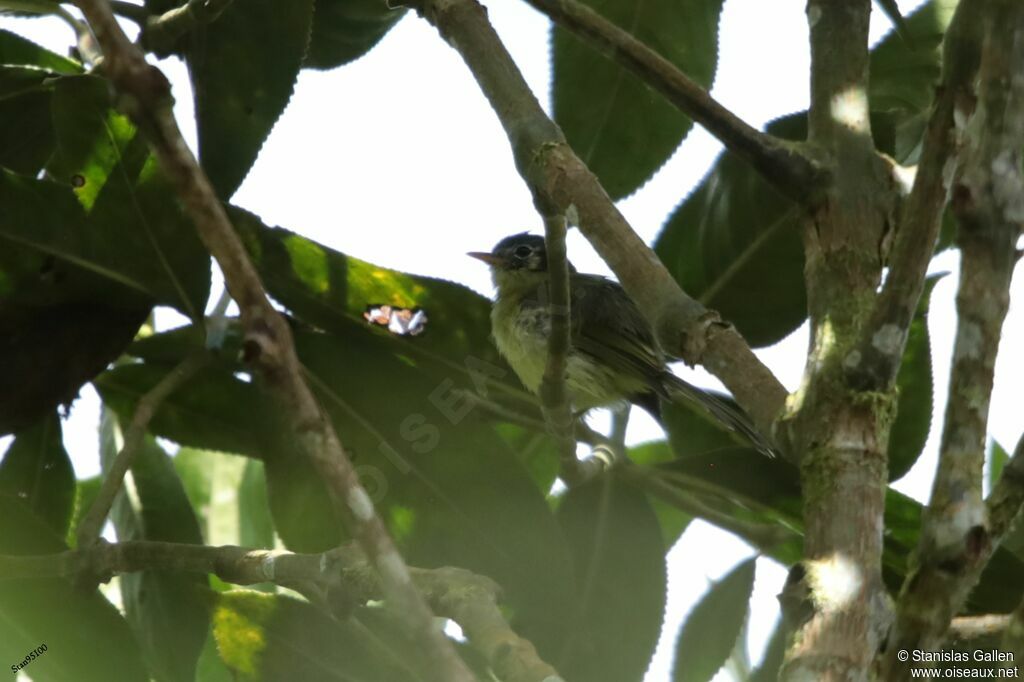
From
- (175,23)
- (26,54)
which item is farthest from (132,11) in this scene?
(26,54)

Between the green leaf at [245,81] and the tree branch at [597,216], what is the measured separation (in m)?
0.46

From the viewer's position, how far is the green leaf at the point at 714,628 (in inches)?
108

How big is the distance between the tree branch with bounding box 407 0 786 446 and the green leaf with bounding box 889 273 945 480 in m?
0.94

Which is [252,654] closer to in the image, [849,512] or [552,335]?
[552,335]

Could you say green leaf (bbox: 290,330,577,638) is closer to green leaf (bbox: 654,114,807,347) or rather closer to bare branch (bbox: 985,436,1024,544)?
green leaf (bbox: 654,114,807,347)

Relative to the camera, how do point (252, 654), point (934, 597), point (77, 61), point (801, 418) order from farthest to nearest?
1. point (77, 61)
2. point (252, 654)
3. point (801, 418)
4. point (934, 597)

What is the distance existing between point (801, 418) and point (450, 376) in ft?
4.84

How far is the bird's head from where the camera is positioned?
5.59 metres

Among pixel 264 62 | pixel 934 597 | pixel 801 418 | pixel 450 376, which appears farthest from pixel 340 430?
pixel 934 597

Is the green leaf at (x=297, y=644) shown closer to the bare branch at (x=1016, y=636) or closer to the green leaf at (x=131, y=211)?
the green leaf at (x=131, y=211)

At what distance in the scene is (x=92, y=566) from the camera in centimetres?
242

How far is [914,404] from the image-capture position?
2.84 metres

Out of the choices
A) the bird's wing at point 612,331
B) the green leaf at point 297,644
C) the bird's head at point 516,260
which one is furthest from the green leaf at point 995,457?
the bird's head at point 516,260

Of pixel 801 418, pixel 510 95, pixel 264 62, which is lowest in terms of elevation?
pixel 801 418
